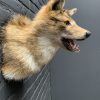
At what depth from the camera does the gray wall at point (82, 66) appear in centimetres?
698

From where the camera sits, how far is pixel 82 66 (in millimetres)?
7098

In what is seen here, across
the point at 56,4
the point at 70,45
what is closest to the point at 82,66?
the point at 70,45

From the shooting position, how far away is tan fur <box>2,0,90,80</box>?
275 cm

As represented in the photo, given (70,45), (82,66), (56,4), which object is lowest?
(82,66)

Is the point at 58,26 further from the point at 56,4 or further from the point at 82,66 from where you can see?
the point at 82,66

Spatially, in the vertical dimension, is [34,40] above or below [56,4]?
below

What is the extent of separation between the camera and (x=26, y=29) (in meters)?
2.84

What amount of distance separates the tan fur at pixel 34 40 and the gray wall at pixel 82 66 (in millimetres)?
4152

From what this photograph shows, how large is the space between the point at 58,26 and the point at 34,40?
22 centimetres

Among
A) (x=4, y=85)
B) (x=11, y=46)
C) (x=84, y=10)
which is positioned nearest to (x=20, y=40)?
(x=11, y=46)

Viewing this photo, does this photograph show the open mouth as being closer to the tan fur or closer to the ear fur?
the tan fur

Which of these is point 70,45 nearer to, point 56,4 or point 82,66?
point 56,4

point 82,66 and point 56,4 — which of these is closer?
point 56,4

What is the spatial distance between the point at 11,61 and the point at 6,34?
215 millimetres
